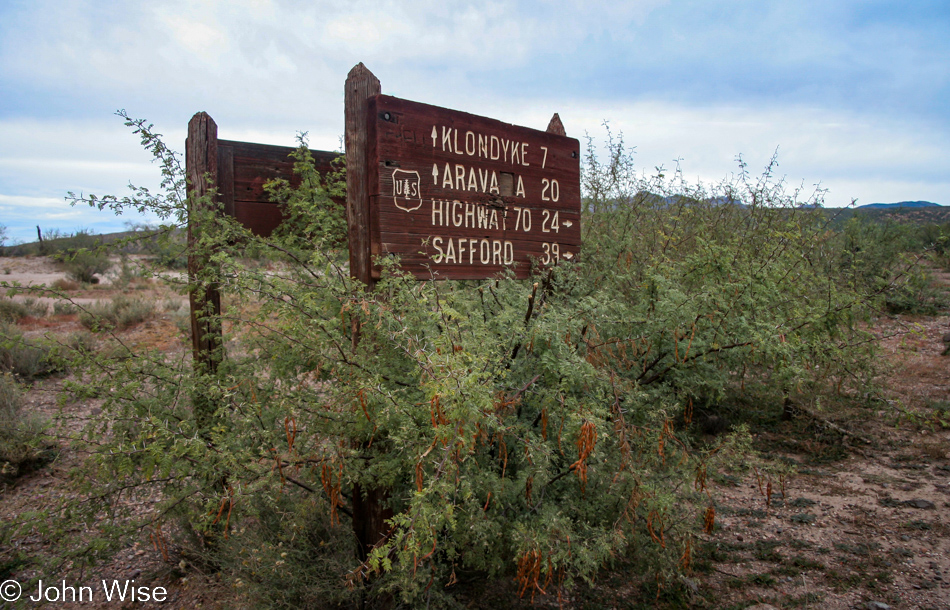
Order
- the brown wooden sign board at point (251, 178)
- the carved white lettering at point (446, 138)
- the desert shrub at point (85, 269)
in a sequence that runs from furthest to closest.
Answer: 1. the desert shrub at point (85, 269)
2. the brown wooden sign board at point (251, 178)
3. the carved white lettering at point (446, 138)

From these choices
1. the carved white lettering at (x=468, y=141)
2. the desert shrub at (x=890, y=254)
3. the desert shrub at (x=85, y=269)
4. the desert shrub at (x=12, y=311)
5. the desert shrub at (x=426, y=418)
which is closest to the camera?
the desert shrub at (x=426, y=418)

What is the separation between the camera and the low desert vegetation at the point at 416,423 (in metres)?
2.41

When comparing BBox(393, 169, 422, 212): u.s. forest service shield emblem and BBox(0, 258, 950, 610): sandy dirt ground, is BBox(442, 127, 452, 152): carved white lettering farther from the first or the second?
BBox(0, 258, 950, 610): sandy dirt ground

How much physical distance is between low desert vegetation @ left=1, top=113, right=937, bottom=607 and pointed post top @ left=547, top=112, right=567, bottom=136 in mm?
→ 960

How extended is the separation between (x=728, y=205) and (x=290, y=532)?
5.75m

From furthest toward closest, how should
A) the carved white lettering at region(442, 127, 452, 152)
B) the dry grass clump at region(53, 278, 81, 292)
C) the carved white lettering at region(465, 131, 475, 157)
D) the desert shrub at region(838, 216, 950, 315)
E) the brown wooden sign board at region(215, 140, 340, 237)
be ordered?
the dry grass clump at region(53, 278, 81, 292) < the desert shrub at region(838, 216, 950, 315) < the brown wooden sign board at region(215, 140, 340, 237) < the carved white lettering at region(465, 131, 475, 157) < the carved white lettering at region(442, 127, 452, 152)

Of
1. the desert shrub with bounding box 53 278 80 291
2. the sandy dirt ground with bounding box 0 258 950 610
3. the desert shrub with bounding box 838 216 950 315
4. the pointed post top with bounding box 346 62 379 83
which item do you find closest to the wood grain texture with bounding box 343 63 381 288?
the pointed post top with bounding box 346 62 379 83

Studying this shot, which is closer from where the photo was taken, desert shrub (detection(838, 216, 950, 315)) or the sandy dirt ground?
the sandy dirt ground

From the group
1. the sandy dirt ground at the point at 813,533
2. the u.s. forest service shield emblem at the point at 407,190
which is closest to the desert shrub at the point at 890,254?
the sandy dirt ground at the point at 813,533

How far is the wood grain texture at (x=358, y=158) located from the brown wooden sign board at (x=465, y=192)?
0.14ft

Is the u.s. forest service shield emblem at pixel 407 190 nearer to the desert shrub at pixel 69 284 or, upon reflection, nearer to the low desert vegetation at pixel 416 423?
the low desert vegetation at pixel 416 423

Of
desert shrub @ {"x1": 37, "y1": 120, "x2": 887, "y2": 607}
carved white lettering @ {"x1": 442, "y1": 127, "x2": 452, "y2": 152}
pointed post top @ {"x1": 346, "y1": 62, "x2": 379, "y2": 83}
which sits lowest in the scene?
desert shrub @ {"x1": 37, "y1": 120, "x2": 887, "y2": 607}

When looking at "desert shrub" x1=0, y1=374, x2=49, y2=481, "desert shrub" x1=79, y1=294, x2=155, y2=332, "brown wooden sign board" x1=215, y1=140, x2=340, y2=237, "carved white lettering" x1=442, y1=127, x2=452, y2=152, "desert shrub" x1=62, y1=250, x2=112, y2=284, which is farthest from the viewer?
"desert shrub" x1=62, y1=250, x2=112, y2=284

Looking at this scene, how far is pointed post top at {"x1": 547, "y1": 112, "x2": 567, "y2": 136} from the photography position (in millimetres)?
4090
